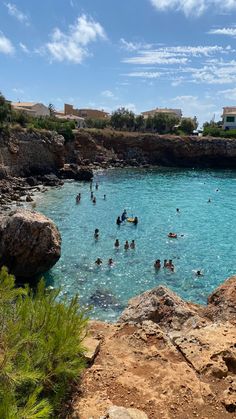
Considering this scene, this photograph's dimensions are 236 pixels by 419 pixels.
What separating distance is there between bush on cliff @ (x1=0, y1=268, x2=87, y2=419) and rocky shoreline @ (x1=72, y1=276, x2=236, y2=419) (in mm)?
664

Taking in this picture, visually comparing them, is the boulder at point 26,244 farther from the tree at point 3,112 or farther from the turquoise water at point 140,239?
the tree at point 3,112

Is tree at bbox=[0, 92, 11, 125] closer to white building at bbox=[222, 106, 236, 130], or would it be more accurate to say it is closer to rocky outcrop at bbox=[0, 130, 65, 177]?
rocky outcrop at bbox=[0, 130, 65, 177]

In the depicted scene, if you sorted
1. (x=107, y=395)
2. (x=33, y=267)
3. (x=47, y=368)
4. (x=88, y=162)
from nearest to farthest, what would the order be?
(x=47, y=368), (x=107, y=395), (x=33, y=267), (x=88, y=162)

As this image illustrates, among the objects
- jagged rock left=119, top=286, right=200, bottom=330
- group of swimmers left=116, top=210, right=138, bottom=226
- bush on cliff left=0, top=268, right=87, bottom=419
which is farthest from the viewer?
group of swimmers left=116, top=210, right=138, bottom=226

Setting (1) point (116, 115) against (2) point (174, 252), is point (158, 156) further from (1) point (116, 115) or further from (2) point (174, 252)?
(2) point (174, 252)

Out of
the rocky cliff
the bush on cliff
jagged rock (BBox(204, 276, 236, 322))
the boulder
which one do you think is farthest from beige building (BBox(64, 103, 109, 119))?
the bush on cliff

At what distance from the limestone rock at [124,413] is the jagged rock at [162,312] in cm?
437

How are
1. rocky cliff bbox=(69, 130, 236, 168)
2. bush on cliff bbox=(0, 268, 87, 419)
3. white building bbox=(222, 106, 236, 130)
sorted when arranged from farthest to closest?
white building bbox=(222, 106, 236, 130) < rocky cliff bbox=(69, 130, 236, 168) < bush on cliff bbox=(0, 268, 87, 419)

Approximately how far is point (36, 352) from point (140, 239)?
22927mm

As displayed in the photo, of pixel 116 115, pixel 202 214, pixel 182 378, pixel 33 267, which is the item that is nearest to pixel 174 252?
pixel 33 267

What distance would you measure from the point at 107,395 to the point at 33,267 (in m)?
13.4

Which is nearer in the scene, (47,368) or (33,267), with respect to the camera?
(47,368)

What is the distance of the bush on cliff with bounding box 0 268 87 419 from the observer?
5301mm

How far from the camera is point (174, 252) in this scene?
26.5 m
